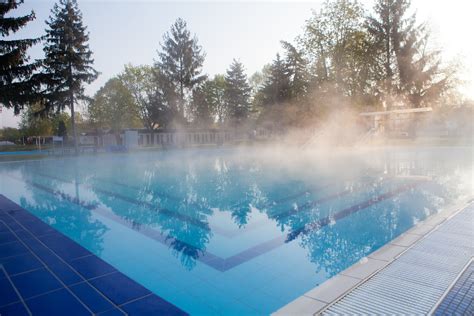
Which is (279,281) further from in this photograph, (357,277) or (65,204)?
(65,204)

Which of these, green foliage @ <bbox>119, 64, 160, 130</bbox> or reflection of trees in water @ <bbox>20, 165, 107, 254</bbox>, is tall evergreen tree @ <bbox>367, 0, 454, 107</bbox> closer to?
green foliage @ <bbox>119, 64, 160, 130</bbox>

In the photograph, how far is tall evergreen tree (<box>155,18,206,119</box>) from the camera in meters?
29.3

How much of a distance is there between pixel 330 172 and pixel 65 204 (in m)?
9.28

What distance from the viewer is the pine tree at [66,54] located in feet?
67.3

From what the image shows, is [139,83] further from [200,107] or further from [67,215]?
[67,215]

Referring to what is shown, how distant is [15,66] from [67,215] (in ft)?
25.7

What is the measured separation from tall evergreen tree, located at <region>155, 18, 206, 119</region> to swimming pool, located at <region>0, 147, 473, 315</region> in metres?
18.4

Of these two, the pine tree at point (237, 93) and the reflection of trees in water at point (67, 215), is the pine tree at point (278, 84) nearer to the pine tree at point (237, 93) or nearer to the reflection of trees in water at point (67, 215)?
→ the pine tree at point (237, 93)

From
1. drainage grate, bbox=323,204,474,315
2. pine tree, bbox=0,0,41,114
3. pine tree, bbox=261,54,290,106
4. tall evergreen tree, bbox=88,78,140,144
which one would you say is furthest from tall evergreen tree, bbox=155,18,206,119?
drainage grate, bbox=323,204,474,315

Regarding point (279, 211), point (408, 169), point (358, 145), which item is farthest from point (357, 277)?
point (358, 145)

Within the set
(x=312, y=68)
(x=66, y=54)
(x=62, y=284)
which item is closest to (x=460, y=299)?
(x=62, y=284)

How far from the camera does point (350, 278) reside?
128 inches

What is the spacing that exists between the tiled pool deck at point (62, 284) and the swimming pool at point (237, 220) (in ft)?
0.96

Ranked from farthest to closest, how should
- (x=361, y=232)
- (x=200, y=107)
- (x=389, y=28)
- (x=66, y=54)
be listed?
(x=200, y=107), (x=389, y=28), (x=66, y=54), (x=361, y=232)
